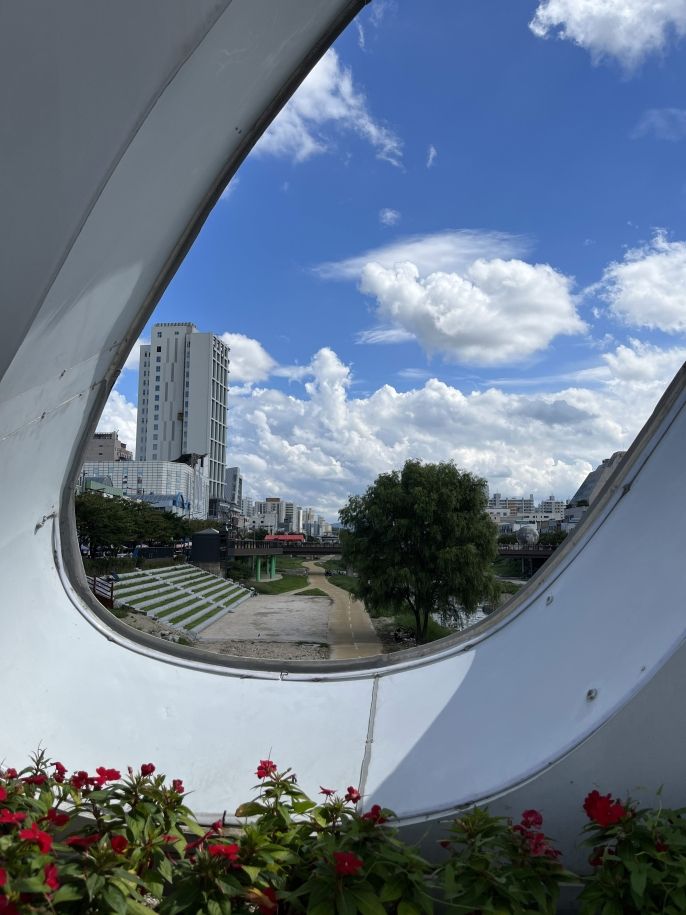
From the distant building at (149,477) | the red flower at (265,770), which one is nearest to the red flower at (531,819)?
the red flower at (265,770)

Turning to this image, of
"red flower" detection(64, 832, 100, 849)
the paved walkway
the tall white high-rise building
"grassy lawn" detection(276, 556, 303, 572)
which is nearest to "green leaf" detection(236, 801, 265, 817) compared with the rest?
"red flower" detection(64, 832, 100, 849)

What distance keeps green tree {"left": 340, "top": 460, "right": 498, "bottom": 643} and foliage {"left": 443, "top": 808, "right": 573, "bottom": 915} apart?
14.7m

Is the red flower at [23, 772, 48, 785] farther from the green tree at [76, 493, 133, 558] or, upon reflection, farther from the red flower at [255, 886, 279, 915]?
the green tree at [76, 493, 133, 558]

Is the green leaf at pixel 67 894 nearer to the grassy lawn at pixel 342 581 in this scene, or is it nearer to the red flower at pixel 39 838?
the red flower at pixel 39 838

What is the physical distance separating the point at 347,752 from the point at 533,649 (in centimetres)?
76

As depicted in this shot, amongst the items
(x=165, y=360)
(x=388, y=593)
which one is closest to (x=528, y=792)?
(x=388, y=593)

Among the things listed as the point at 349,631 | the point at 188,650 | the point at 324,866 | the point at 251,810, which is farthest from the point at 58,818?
the point at 349,631

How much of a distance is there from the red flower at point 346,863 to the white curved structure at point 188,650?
49 cm

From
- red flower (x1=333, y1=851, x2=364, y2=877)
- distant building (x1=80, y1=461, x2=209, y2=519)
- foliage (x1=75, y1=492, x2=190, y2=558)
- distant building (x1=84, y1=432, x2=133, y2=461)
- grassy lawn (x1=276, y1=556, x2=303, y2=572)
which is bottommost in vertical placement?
grassy lawn (x1=276, y1=556, x2=303, y2=572)

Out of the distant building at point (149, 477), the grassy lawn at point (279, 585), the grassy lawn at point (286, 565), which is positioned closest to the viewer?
the grassy lawn at point (279, 585)

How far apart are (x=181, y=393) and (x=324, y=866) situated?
7337 cm

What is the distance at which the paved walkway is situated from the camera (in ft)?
58.1

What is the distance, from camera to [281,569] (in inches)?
2063

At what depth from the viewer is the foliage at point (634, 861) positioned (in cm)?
120
